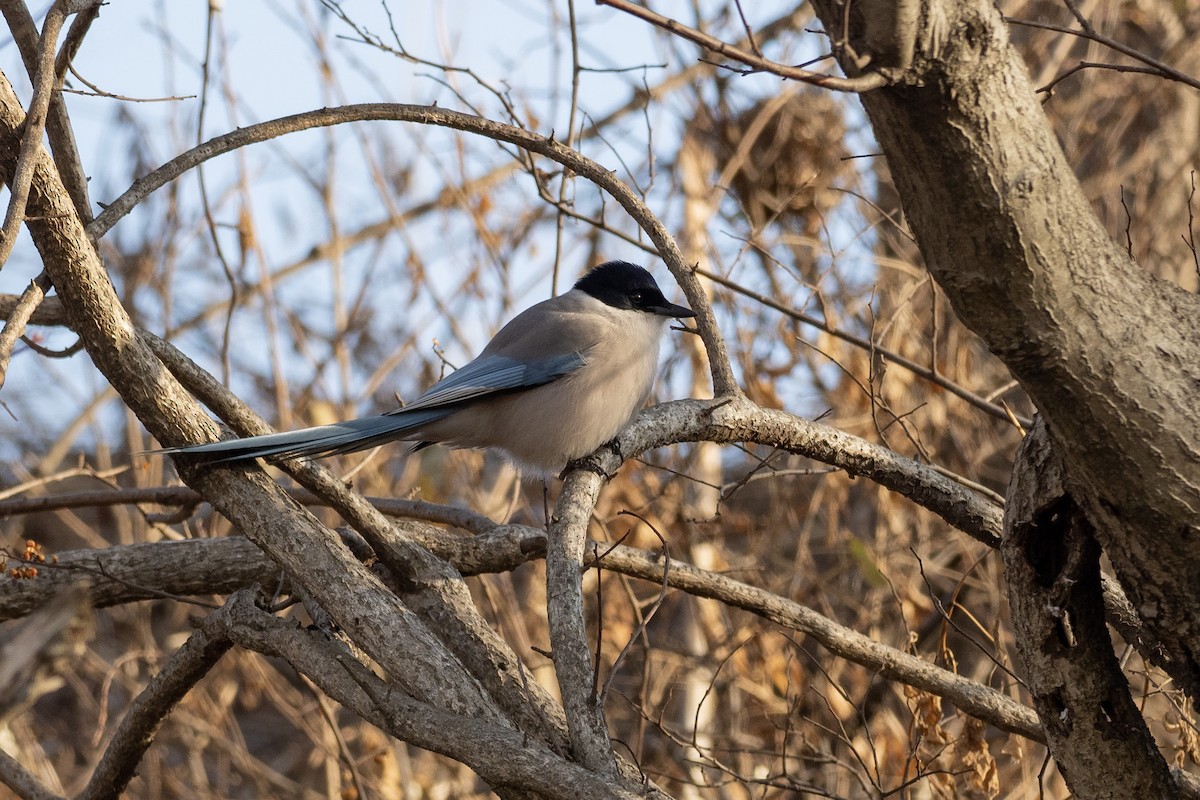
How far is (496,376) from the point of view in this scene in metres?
4.33

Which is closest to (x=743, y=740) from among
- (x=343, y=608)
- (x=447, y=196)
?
(x=447, y=196)

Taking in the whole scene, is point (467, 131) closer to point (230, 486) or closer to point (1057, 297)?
point (230, 486)

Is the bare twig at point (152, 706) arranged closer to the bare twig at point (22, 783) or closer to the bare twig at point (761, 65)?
the bare twig at point (22, 783)

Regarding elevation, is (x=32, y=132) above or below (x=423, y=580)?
above

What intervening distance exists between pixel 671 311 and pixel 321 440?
6.48 ft

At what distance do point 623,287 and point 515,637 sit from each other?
214 cm

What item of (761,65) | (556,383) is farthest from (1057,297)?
(556,383)

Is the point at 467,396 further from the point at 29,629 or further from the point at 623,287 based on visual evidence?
the point at 29,629

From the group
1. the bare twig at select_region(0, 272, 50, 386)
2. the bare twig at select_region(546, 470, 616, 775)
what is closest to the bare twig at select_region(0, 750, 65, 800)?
the bare twig at select_region(0, 272, 50, 386)

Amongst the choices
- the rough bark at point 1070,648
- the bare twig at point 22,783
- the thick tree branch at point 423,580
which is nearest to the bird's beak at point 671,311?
the thick tree branch at point 423,580

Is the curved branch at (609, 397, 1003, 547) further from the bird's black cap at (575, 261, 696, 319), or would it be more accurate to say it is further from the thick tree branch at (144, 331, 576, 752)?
the bird's black cap at (575, 261, 696, 319)

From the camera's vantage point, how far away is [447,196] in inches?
262

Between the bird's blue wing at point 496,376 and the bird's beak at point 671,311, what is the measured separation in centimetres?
47

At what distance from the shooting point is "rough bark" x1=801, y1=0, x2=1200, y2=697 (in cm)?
196
